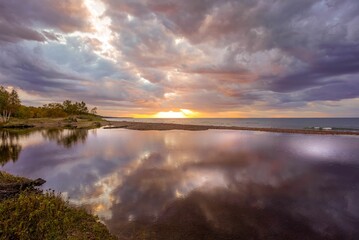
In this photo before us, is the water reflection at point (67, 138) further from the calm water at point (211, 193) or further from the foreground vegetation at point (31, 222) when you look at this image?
the foreground vegetation at point (31, 222)

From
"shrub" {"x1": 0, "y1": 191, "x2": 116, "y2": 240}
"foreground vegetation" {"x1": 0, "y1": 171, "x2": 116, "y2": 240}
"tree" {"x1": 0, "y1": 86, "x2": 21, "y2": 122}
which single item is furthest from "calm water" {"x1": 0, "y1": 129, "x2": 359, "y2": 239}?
"tree" {"x1": 0, "y1": 86, "x2": 21, "y2": 122}

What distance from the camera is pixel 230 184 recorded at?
20.0m

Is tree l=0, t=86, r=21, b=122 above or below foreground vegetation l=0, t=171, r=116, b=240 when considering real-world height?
above

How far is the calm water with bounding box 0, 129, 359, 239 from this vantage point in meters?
12.2

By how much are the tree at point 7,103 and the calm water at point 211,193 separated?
330ft

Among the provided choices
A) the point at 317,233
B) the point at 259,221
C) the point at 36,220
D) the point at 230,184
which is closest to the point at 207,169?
the point at 230,184

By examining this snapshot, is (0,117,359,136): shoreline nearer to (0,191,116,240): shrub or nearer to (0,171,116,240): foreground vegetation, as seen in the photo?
(0,171,116,240): foreground vegetation

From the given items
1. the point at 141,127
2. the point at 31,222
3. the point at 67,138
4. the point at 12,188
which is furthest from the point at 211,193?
the point at 141,127

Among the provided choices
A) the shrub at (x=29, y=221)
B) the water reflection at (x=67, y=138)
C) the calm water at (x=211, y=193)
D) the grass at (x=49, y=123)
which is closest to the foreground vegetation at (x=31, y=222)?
the shrub at (x=29, y=221)

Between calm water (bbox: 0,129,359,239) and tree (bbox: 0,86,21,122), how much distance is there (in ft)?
330

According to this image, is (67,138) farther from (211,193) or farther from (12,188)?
(211,193)

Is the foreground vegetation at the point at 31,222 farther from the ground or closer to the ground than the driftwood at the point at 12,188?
farther from the ground

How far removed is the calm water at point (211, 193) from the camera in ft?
40.2

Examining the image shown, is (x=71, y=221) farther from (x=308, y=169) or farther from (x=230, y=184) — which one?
(x=308, y=169)
